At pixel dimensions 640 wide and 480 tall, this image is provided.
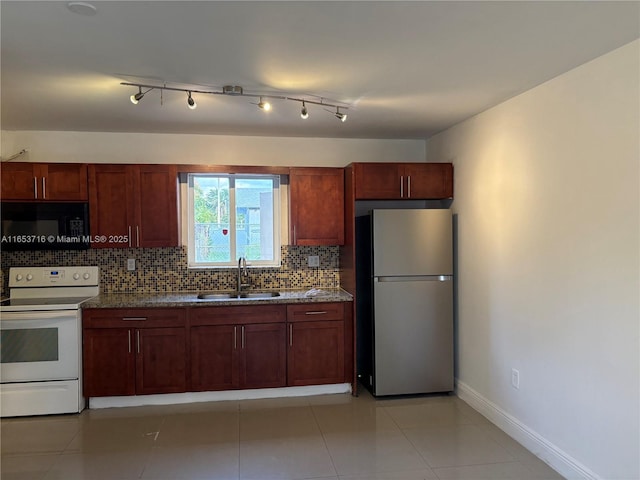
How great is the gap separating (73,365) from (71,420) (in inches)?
16.1

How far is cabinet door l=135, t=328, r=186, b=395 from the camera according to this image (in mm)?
3744

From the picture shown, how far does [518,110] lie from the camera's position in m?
3.13

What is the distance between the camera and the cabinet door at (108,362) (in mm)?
3697

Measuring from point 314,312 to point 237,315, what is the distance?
2.14 ft

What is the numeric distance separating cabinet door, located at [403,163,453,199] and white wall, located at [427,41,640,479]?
0.35 meters

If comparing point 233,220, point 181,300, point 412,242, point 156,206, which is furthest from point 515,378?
point 156,206

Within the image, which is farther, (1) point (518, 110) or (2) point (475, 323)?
(2) point (475, 323)

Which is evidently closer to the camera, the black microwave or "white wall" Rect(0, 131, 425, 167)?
the black microwave

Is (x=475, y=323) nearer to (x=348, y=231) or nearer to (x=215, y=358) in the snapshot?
(x=348, y=231)

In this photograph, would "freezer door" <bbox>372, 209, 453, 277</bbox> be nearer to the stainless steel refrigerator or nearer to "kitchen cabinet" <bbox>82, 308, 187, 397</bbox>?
the stainless steel refrigerator

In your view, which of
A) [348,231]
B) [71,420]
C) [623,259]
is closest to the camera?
[623,259]

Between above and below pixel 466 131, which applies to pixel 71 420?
below

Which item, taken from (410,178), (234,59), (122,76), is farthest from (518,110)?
(122,76)

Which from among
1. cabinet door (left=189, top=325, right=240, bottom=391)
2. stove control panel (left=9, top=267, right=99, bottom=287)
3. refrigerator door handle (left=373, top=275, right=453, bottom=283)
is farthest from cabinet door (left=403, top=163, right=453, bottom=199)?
stove control panel (left=9, top=267, right=99, bottom=287)
